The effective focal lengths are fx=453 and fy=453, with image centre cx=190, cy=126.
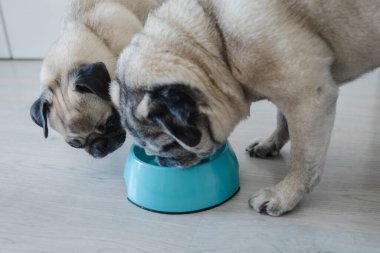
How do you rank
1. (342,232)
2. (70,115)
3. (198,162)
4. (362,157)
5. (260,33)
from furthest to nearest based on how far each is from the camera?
(362,157) → (70,115) → (198,162) → (342,232) → (260,33)

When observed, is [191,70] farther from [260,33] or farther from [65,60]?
[65,60]

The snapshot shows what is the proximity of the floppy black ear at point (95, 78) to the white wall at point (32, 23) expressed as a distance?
207 centimetres

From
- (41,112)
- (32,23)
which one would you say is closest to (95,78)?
(41,112)

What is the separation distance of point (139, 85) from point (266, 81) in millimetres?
400

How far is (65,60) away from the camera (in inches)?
72.2

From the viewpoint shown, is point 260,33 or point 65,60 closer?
point 260,33

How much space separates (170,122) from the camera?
1.34 m

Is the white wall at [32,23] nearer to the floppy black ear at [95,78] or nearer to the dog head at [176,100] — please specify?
the floppy black ear at [95,78]

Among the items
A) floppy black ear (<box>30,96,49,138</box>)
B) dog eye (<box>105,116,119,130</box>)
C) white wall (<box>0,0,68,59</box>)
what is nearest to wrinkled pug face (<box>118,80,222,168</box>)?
dog eye (<box>105,116,119,130</box>)

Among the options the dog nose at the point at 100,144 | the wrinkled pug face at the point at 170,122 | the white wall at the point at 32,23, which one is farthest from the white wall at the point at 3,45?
the wrinkled pug face at the point at 170,122

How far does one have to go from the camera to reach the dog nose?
6.24 feet

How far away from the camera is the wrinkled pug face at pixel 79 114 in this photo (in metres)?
1.78

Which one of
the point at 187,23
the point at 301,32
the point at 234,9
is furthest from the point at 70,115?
the point at 301,32

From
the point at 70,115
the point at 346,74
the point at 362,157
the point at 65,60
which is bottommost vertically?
the point at 362,157
